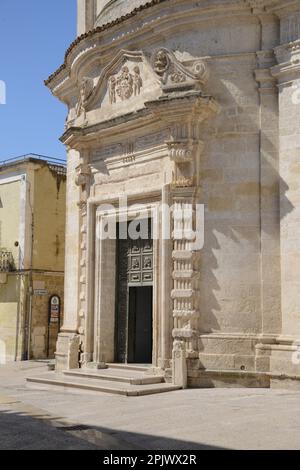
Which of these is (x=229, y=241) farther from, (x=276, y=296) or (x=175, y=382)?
(x=175, y=382)

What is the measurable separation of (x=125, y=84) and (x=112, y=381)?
645 cm

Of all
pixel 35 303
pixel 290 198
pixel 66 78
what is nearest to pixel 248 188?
pixel 290 198

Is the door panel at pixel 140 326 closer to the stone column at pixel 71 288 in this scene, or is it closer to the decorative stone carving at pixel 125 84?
the stone column at pixel 71 288

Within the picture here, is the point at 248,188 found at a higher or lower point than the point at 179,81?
lower

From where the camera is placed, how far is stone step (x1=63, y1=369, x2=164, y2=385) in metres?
11.8

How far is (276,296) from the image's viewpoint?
38.8ft

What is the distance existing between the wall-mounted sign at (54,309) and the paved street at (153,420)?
1037 cm

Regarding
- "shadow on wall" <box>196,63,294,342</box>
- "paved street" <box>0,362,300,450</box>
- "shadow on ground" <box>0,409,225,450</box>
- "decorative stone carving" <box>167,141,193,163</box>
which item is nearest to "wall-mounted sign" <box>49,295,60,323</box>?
"paved street" <box>0,362,300,450</box>

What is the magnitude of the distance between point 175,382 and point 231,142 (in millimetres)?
4761

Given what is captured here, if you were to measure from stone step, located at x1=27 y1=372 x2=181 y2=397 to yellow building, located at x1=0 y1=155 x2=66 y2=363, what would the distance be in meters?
8.27

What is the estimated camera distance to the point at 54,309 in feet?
73.9

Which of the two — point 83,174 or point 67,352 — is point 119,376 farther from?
point 83,174

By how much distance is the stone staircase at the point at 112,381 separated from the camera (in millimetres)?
11359
